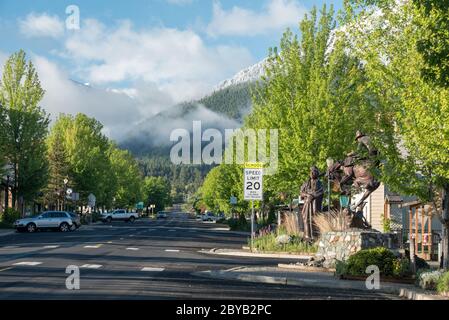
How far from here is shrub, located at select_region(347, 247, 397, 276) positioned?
61.6 feet

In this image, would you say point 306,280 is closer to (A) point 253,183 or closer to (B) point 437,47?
(B) point 437,47

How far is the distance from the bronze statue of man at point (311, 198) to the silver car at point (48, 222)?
26467 millimetres

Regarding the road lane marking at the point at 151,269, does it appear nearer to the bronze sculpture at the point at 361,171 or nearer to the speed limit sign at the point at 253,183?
the bronze sculpture at the point at 361,171

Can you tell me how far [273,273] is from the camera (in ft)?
66.2

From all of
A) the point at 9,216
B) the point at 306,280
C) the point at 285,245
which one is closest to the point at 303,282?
the point at 306,280

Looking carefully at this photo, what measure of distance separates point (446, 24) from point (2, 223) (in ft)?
158

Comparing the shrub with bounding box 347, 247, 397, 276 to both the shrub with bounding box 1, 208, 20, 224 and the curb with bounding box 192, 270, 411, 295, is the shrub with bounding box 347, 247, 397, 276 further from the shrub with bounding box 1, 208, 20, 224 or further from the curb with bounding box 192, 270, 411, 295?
the shrub with bounding box 1, 208, 20, 224

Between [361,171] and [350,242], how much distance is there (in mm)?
2704

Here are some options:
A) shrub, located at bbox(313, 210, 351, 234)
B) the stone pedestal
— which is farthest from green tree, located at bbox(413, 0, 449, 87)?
shrub, located at bbox(313, 210, 351, 234)

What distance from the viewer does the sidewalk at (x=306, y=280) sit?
16592 mm

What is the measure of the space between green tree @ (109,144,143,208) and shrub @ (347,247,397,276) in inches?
3673

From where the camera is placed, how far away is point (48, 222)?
176 ft
